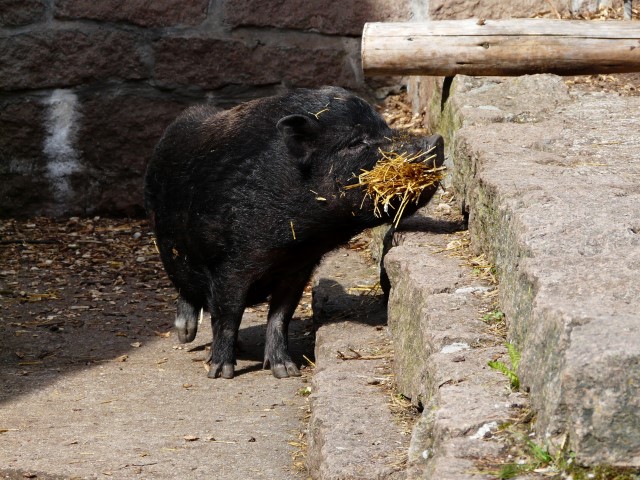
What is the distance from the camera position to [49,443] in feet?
13.3

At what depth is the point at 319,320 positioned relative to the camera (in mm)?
5254

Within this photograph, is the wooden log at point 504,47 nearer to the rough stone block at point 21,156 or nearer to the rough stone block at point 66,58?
the rough stone block at point 66,58

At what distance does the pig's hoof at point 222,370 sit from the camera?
5082mm

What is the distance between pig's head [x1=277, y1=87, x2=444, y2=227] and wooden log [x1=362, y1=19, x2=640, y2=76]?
119cm

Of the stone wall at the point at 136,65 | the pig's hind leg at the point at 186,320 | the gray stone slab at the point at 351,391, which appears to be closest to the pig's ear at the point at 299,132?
the gray stone slab at the point at 351,391

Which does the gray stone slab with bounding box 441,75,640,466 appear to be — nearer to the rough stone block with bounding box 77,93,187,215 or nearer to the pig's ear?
the pig's ear

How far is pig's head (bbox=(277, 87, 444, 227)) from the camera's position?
15.6ft

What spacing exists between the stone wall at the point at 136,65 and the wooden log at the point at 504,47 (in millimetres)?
1190

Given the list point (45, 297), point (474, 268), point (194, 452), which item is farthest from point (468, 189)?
point (45, 297)

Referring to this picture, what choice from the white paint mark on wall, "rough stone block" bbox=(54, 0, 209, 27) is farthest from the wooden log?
the white paint mark on wall

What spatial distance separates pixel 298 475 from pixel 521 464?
1394mm

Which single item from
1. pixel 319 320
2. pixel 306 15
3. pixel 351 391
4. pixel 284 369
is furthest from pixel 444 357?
pixel 306 15

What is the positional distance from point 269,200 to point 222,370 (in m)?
0.88

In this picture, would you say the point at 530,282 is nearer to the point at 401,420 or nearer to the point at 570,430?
the point at 570,430
